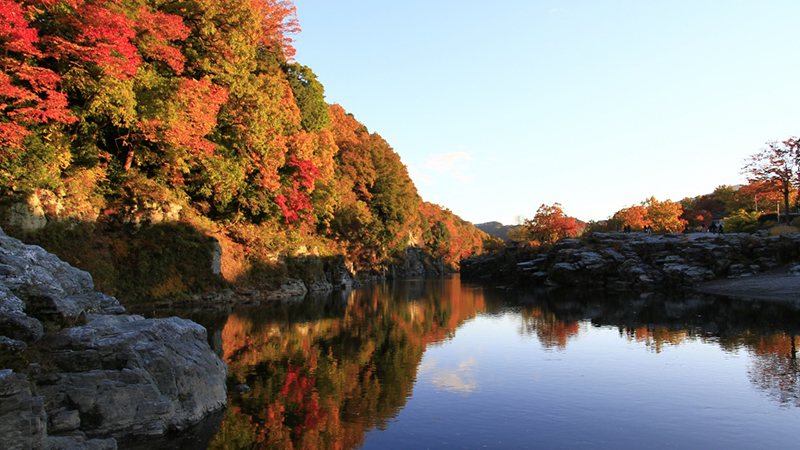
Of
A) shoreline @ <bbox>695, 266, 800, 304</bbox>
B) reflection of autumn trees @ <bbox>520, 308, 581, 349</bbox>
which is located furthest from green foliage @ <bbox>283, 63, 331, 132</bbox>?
shoreline @ <bbox>695, 266, 800, 304</bbox>

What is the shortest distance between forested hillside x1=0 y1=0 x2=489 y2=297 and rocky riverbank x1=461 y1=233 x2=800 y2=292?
1190 inches

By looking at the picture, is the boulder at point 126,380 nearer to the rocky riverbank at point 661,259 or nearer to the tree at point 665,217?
the rocky riverbank at point 661,259

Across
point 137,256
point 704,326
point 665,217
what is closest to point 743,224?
point 665,217

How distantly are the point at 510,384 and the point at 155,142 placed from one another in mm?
23413

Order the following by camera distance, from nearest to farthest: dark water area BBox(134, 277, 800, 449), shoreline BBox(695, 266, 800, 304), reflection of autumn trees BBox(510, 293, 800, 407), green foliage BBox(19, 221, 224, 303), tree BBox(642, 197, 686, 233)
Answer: dark water area BBox(134, 277, 800, 449) < reflection of autumn trees BBox(510, 293, 800, 407) < green foliage BBox(19, 221, 224, 303) < shoreline BBox(695, 266, 800, 304) < tree BBox(642, 197, 686, 233)

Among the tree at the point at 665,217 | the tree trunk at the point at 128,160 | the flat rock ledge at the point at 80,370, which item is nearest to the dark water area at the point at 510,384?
the flat rock ledge at the point at 80,370

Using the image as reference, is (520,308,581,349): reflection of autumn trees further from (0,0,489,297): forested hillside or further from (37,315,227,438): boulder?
(0,0,489,297): forested hillside

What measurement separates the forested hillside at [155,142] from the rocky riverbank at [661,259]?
99.1ft

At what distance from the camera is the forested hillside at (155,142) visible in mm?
20406

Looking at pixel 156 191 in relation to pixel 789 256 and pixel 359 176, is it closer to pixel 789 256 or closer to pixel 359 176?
pixel 359 176

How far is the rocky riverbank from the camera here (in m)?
42.2

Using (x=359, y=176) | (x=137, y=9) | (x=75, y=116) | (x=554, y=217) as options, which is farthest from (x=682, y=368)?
(x=554, y=217)

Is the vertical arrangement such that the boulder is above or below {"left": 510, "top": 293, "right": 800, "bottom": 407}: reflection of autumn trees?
above

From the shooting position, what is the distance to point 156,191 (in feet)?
91.7
